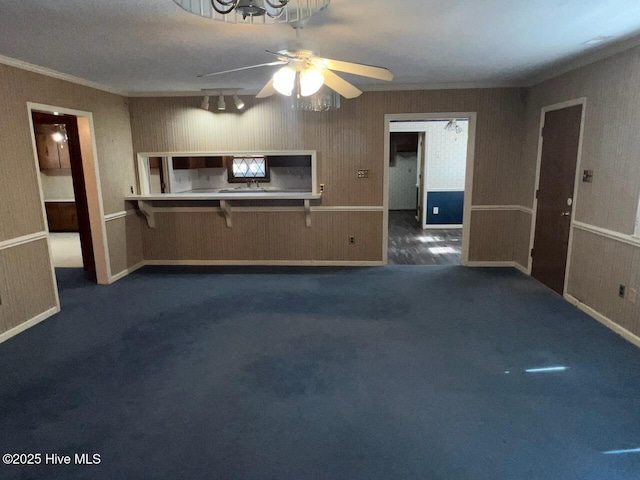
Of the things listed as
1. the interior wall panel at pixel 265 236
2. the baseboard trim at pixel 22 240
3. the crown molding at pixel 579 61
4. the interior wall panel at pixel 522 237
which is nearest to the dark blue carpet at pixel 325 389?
the baseboard trim at pixel 22 240

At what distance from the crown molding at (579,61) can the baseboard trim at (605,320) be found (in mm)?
2241

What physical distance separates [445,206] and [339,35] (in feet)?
19.2

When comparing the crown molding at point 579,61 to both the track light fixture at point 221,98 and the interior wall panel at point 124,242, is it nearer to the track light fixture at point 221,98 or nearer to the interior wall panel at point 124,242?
the track light fixture at point 221,98

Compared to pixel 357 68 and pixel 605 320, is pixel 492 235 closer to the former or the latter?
pixel 605 320

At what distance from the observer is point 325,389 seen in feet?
8.60

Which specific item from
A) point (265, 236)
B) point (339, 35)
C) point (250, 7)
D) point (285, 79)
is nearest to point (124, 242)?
point (265, 236)

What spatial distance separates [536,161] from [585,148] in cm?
95

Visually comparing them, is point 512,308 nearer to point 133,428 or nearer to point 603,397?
point 603,397

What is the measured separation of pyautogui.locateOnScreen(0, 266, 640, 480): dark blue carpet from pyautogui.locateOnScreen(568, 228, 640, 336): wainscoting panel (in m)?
0.19

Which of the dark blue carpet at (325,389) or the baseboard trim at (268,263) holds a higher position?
the baseboard trim at (268,263)

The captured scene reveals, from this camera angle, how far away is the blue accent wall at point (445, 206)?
8.15m

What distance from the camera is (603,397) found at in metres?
2.49

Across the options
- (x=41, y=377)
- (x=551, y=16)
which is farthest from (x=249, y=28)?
(x=41, y=377)

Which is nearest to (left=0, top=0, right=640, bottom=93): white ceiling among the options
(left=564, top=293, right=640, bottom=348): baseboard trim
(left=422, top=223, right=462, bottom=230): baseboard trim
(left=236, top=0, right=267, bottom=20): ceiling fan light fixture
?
(left=236, top=0, right=267, bottom=20): ceiling fan light fixture
